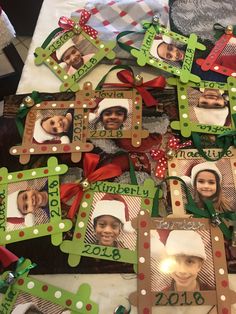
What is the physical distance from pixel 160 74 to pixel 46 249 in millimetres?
413

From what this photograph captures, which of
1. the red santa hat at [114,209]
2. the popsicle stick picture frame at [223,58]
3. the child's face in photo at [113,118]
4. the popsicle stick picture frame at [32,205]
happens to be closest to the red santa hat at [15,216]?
the popsicle stick picture frame at [32,205]

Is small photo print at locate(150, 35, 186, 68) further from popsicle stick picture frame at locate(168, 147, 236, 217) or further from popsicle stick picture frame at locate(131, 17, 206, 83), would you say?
popsicle stick picture frame at locate(168, 147, 236, 217)

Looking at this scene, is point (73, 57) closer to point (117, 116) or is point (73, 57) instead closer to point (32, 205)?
point (117, 116)

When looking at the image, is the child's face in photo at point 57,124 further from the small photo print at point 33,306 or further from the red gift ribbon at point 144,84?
the small photo print at point 33,306

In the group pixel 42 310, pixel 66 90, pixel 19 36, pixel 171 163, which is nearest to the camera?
pixel 42 310

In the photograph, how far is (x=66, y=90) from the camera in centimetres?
72

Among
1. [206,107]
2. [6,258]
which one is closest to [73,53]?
[206,107]

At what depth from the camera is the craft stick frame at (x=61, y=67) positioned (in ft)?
2.40

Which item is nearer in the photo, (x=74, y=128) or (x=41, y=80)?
(x=74, y=128)

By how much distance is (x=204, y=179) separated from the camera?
589 millimetres

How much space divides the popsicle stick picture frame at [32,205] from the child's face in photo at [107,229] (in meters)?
0.05

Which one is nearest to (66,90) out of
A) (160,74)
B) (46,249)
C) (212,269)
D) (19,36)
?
(160,74)

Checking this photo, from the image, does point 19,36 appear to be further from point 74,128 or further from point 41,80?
point 74,128

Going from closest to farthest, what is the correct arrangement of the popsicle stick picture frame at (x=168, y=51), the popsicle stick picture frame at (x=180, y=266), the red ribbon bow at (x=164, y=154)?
the popsicle stick picture frame at (x=180, y=266)
the red ribbon bow at (x=164, y=154)
the popsicle stick picture frame at (x=168, y=51)
